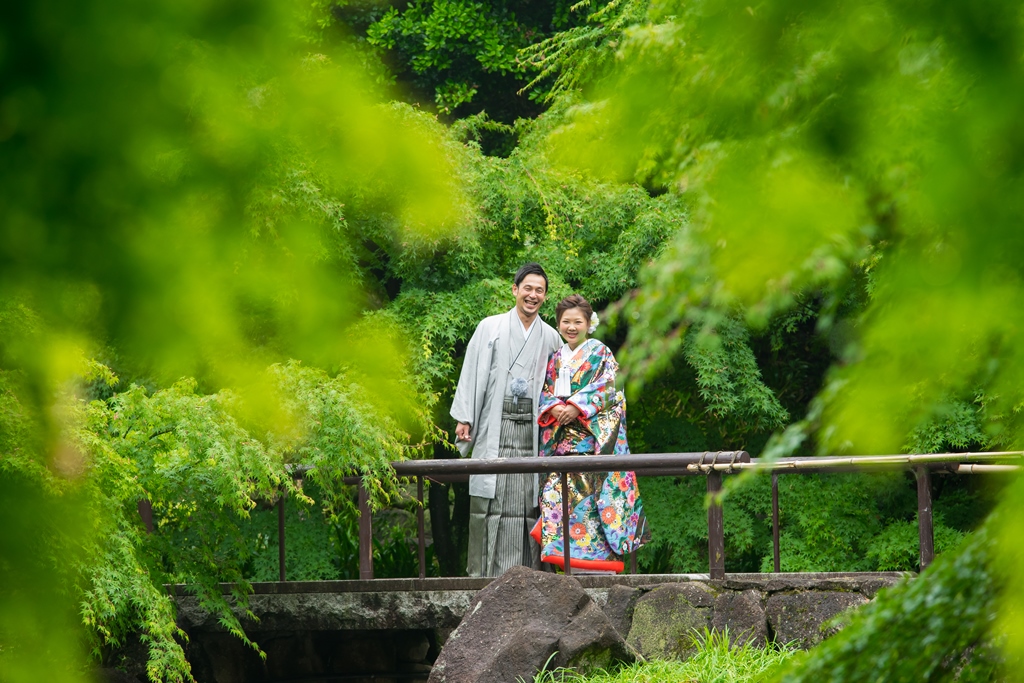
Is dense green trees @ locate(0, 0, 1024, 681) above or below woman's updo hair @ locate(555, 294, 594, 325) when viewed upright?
below

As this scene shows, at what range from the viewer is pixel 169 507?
18.4ft

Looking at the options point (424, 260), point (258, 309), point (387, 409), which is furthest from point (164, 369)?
point (424, 260)

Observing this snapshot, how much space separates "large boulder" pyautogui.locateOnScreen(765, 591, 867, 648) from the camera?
17.4ft

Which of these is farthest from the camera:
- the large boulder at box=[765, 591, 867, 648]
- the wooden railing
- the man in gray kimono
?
the man in gray kimono

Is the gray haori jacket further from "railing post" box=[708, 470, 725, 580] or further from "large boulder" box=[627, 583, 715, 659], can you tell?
"large boulder" box=[627, 583, 715, 659]

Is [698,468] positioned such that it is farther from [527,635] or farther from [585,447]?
[527,635]

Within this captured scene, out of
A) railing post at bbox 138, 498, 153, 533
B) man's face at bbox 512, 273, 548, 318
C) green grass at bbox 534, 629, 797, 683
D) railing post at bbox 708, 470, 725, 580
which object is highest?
man's face at bbox 512, 273, 548, 318

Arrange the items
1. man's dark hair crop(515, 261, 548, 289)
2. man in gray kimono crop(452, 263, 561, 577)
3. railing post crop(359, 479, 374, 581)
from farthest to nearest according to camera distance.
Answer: man in gray kimono crop(452, 263, 561, 577)
man's dark hair crop(515, 261, 548, 289)
railing post crop(359, 479, 374, 581)

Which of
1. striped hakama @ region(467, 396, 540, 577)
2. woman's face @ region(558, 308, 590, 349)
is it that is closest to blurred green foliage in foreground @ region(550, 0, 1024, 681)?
woman's face @ region(558, 308, 590, 349)

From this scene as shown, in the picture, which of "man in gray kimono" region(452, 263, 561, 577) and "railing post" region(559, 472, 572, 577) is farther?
"man in gray kimono" region(452, 263, 561, 577)

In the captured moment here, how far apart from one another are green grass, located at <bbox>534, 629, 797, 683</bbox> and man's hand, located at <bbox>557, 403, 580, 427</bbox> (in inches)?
67.5

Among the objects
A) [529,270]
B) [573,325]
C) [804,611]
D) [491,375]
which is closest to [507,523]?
[491,375]

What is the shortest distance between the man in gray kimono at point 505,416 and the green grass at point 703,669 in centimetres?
178

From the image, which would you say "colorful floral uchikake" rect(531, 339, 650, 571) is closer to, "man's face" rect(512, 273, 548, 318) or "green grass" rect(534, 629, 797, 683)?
"man's face" rect(512, 273, 548, 318)
